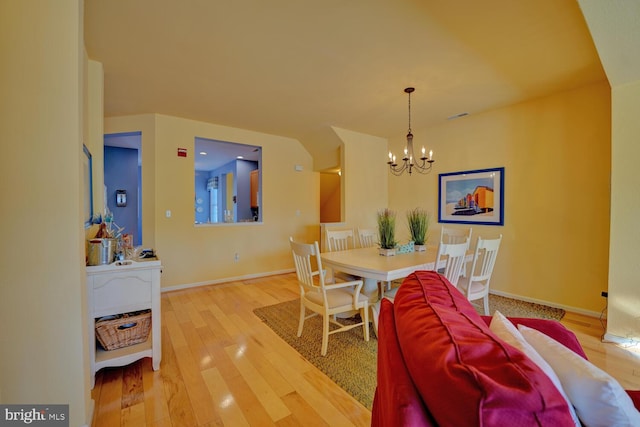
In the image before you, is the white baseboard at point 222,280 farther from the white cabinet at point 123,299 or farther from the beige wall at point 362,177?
the white cabinet at point 123,299

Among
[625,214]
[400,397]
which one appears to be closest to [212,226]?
[400,397]

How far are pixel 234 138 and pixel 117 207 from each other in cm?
304

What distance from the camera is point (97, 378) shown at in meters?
1.88

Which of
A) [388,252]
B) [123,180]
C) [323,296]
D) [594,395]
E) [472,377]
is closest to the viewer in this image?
[472,377]

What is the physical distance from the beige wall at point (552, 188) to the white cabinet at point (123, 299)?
387cm

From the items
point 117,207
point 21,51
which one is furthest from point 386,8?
point 117,207

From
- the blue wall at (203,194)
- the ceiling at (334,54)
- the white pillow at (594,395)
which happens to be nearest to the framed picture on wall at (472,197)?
the ceiling at (334,54)

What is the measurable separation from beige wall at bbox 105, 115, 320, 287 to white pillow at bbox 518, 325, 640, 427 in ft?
13.5

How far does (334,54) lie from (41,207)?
219cm

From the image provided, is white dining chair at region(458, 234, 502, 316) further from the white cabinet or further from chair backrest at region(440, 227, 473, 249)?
the white cabinet

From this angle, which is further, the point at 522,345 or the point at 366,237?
the point at 366,237

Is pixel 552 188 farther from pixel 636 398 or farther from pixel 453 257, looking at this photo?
pixel 636 398

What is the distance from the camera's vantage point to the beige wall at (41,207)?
1.24m

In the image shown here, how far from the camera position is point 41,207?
1288 millimetres
